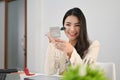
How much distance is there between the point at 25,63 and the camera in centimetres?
395

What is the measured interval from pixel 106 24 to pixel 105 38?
193 millimetres

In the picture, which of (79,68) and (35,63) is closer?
(79,68)

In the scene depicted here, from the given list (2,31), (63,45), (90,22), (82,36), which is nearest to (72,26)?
(82,36)

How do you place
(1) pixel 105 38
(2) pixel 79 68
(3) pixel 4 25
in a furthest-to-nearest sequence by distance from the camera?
(3) pixel 4 25, (1) pixel 105 38, (2) pixel 79 68

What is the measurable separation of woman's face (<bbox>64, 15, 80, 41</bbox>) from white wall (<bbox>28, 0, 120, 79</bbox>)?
1312 millimetres

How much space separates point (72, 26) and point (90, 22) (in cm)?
155

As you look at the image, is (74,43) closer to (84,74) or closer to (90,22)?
(84,74)

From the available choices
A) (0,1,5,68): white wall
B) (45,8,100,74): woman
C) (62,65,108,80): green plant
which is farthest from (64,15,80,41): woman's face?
(0,1,5,68): white wall

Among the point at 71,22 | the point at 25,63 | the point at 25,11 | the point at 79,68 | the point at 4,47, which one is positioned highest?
the point at 25,11

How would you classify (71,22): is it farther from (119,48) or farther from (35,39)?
(35,39)

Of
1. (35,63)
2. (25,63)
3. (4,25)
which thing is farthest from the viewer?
(4,25)

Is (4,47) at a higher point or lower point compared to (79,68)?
lower

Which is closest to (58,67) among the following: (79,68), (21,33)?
(79,68)

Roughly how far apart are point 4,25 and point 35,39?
129 cm
